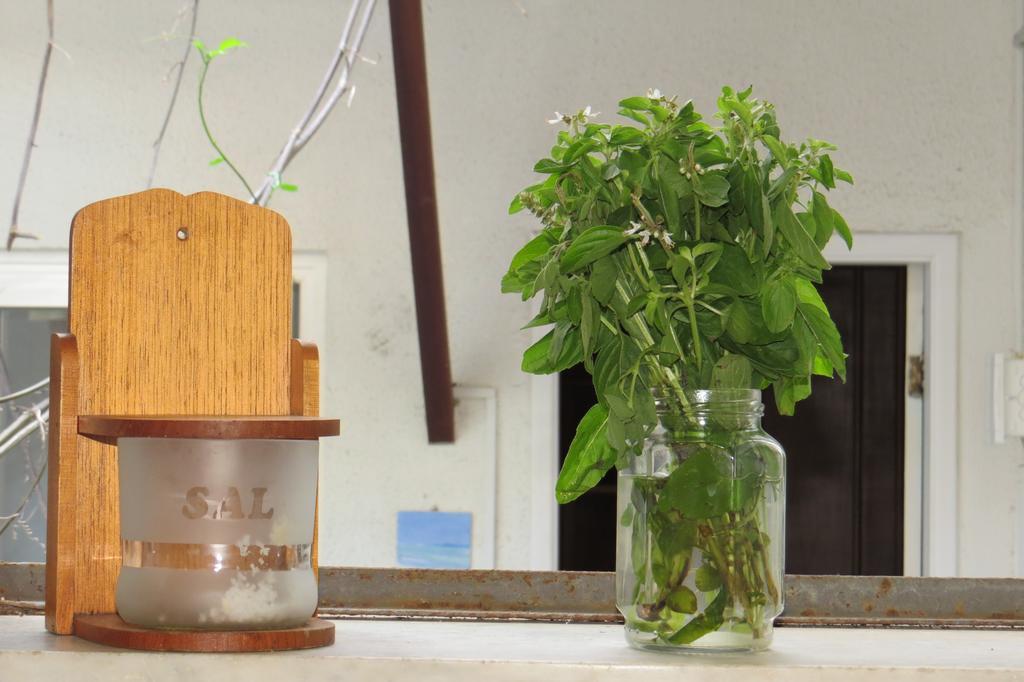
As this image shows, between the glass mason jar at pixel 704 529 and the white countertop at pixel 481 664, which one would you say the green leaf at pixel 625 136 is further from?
the white countertop at pixel 481 664

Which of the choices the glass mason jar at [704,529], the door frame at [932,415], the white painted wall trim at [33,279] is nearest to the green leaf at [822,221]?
the glass mason jar at [704,529]

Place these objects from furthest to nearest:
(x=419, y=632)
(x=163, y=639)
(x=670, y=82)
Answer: (x=670, y=82) → (x=419, y=632) → (x=163, y=639)

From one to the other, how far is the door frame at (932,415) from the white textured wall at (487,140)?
0.10 feet

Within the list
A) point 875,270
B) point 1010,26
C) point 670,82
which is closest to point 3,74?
point 670,82

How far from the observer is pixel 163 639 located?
2.25 feet

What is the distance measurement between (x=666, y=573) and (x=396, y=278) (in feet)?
7.89

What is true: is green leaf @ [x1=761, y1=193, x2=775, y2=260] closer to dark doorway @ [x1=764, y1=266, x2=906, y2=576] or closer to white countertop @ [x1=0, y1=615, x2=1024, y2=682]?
white countertop @ [x1=0, y1=615, x2=1024, y2=682]

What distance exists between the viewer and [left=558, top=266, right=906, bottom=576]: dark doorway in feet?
10.6

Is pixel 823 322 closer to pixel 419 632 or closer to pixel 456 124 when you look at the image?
pixel 419 632

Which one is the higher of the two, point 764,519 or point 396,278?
point 396,278

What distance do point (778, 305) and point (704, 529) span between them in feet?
0.47

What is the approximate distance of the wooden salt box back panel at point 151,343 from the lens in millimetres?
764

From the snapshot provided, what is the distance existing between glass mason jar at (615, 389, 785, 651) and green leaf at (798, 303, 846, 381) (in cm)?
5

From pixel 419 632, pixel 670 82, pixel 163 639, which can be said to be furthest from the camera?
pixel 670 82
